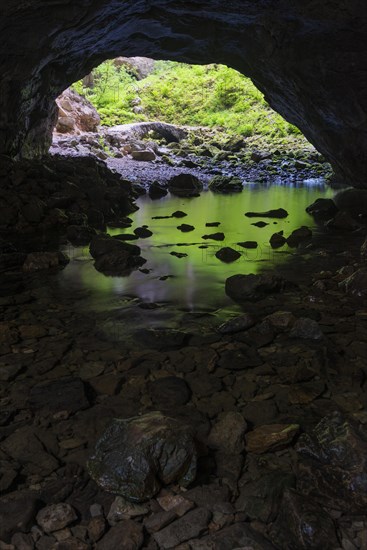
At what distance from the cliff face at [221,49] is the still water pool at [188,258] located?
8.31 feet

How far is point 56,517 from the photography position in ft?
7.71

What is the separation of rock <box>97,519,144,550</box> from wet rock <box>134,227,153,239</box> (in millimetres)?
7118

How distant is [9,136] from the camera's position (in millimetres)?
12586

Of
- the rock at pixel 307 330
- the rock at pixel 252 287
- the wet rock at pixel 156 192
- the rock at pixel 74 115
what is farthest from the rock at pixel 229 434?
the rock at pixel 74 115

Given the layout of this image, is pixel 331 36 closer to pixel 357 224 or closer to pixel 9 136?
pixel 357 224

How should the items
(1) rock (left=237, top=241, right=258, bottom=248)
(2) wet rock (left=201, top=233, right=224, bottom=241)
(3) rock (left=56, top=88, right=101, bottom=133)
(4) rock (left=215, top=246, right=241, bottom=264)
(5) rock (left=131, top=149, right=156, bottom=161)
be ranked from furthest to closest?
(3) rock (left=56, top=88, right=101, bottom=133)
(5) rock (left=131, top=149, right=156, bottom=161)
(2) wet rock (left=201, top=233, right=224, bottom=241)
(1) rock (left=237, top=241, right=258, bottom=248)
(4) rock (left=215, top=246, right=241, bottom=264)

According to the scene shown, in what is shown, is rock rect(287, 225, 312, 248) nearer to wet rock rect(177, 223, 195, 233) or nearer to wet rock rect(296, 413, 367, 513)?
wet rock rect(177, 223, 195, 233)

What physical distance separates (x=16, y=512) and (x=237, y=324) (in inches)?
107

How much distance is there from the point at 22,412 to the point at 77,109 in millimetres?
25728

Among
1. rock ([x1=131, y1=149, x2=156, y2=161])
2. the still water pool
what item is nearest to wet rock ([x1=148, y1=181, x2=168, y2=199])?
the still water pool

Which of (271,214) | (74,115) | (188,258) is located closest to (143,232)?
(188,258)

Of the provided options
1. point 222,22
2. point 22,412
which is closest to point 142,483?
point 22,412

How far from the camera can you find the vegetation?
112 feet

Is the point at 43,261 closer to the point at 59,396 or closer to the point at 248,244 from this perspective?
the point at 248,244
